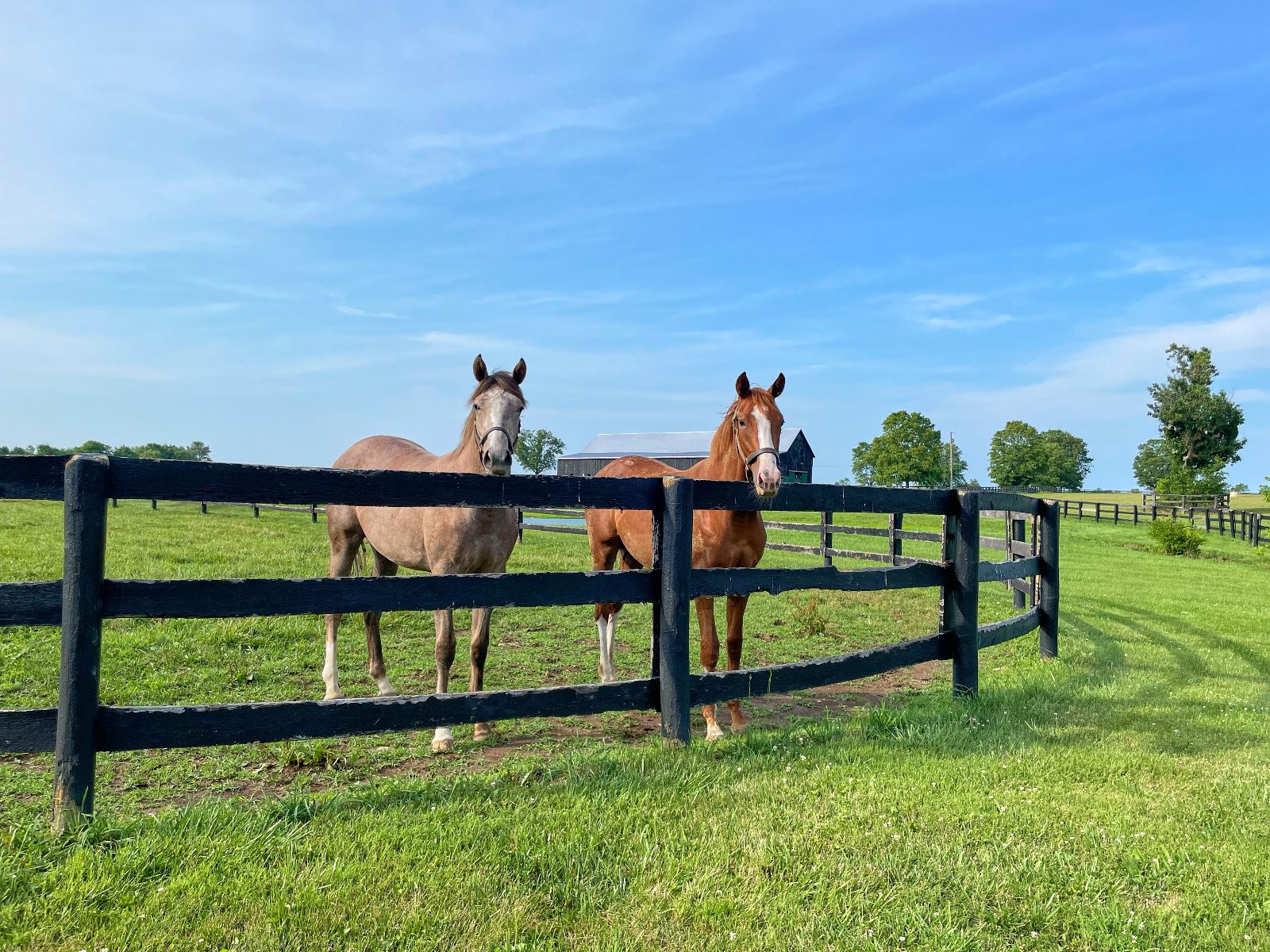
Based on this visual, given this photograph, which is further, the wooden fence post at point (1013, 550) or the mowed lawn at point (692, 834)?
the wooden fence post at point (1013, 550)

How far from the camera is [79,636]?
10.8 ft

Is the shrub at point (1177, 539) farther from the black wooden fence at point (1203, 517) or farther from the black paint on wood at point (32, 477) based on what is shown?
the black paint on wood at point (32, 477)

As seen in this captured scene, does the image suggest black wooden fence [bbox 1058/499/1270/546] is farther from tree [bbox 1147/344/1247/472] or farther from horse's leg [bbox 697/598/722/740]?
horse's leg [bbox 697/598/722/740]

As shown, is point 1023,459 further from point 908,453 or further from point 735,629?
point 735,629

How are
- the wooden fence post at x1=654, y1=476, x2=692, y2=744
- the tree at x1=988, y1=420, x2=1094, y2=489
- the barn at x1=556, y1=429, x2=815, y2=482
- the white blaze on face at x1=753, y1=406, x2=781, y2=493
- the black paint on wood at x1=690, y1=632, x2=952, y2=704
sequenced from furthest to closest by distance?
the tree at x1=988, y1=420, x2=1094, y2=489, the barn at x1=556, y1=429, x2=815, y2=482, the white blaze on face at x1=753, y1=406, x2=781, y2=493, the black paint on wood at x1=690, y1=632, x2=952, y2=704, the wooden fence post at x1=654, y1=476, x2=692, y2=744

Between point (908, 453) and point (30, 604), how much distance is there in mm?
88433

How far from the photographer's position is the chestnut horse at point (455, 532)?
5512mm

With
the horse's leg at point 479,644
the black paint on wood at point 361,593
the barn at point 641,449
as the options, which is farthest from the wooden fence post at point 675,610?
the barn at point 641,449

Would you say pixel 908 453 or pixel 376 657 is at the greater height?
pixel 908 453

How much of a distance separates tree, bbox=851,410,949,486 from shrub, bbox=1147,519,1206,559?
57.0 meters

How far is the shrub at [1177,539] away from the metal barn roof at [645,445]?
28945 mm

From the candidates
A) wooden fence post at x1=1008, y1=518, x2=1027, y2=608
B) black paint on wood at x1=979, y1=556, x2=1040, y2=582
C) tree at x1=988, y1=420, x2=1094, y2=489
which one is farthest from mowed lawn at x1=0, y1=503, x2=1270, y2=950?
tree at x1=988, y1=420, x2=1094, y2=489

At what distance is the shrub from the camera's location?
25.8 m

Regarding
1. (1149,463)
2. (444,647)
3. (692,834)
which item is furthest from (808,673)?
(1149,463)
